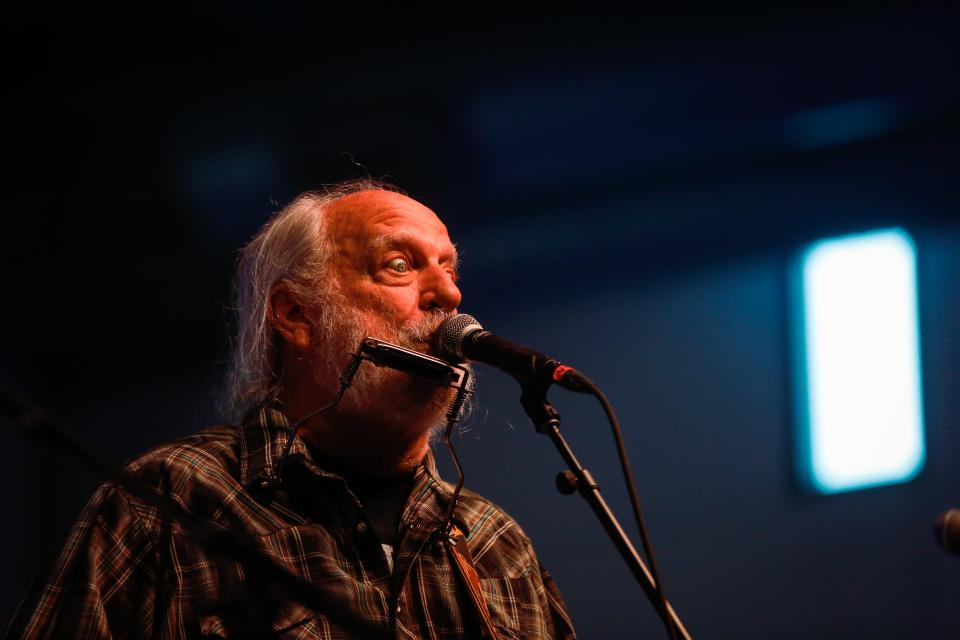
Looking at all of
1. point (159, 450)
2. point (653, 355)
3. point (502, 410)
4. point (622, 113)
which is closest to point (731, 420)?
point (653, 355)

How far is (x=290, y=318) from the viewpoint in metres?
2.32

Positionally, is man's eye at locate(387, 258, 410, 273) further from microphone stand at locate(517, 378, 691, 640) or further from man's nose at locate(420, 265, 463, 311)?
microphone stand at locate(517, 378, 691, 640)

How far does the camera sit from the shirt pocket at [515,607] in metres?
2.07

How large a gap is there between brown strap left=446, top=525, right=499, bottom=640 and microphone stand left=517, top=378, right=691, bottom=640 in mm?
546

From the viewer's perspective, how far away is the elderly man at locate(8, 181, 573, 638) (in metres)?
1.75

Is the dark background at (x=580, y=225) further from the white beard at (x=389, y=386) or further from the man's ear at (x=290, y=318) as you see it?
the white beard at (x=389, y=386)

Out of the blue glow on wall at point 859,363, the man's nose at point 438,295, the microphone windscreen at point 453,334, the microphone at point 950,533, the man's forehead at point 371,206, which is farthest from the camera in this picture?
the blue glow on wall at point 859,363

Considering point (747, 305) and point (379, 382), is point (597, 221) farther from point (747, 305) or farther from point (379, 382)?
point (379, 382)

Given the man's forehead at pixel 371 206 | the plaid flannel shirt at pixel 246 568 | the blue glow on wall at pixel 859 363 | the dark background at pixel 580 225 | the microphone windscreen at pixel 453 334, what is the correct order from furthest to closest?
1. the blue glow on wall at pixel 859 363
2. the dark background at pixel 580 225
3. the man's forehead at pixel 371 206
4. the microphone windscreen at pixel 453 334
5. the plaid flannel shirt at pixel 246 568

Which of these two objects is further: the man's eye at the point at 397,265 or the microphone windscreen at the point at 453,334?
the man's eye at the point at 397,265

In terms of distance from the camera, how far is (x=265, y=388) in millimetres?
2350

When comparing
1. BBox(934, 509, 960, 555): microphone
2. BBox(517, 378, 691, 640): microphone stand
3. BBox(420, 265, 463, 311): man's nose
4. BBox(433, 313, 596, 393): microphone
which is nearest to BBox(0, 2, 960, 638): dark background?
BBox(420, 265, 463, 311): man's nose

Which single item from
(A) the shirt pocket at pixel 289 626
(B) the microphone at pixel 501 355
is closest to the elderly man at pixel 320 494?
(A) the shirt pocket at pixel 289 626

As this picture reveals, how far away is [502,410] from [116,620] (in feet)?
6.52
